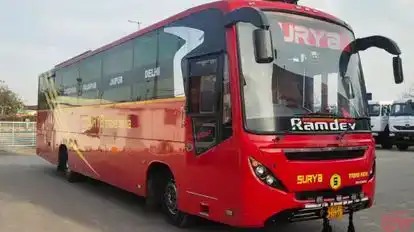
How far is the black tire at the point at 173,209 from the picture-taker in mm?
7262

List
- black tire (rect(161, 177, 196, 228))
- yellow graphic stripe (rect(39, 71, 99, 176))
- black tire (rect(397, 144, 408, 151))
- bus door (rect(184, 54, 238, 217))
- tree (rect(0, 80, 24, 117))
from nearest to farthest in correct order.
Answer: bus door (rect(184, 54, 238, 217)), black tire (rect(161, 177, 196, 228)), yellow graphic stripe (rect(39, 71, 99, 176)), black tire (rect(397, 144, 408, 151)), tree (rect(0, 80, 24, 117))

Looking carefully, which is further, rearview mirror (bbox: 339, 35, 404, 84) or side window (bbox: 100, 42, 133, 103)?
side window (bbox: 100, 42, 133, 103)

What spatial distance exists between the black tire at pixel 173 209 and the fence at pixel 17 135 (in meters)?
21.8

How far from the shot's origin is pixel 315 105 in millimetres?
6145

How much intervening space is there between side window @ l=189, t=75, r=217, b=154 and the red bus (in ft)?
0.05

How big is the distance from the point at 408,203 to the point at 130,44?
6.42m

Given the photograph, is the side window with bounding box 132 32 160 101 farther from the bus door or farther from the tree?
the tree

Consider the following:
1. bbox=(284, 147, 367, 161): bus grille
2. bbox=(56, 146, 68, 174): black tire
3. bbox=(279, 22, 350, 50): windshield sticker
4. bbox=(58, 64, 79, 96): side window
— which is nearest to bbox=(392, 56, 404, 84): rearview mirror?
bbox=(279, 22, 350, 50): windshield sticker

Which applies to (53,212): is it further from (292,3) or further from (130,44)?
(292,3)

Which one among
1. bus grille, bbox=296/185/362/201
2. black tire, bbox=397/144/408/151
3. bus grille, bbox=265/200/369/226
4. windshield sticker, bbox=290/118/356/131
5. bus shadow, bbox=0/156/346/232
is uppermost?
windshield sticker, bbox=290/118/356/131

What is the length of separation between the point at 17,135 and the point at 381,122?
21325mm

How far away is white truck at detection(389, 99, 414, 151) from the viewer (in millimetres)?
25422

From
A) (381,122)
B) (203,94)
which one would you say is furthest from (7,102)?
(203,94)

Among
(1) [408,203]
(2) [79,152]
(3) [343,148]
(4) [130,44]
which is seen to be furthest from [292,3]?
(2) [79,152]
